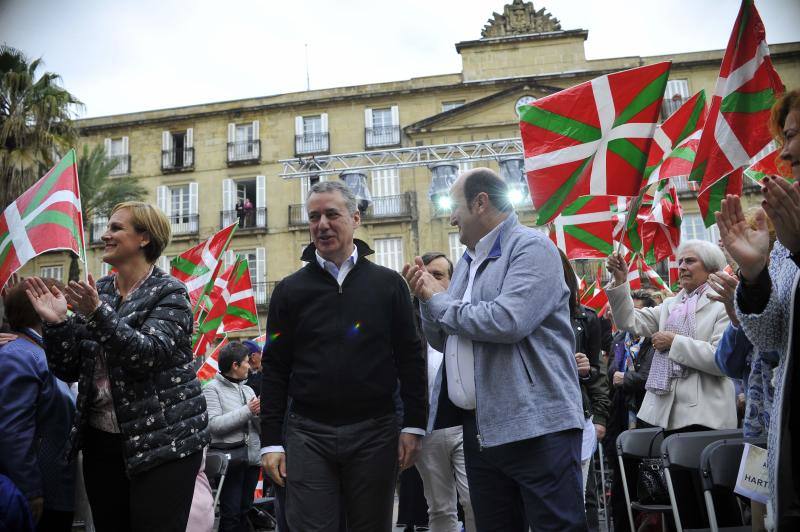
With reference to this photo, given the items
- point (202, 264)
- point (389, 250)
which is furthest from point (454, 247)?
point (202, 264)

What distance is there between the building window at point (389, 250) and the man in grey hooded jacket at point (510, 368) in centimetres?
2782

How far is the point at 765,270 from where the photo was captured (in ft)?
7.82

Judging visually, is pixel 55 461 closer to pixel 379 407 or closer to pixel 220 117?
pixel 379 407

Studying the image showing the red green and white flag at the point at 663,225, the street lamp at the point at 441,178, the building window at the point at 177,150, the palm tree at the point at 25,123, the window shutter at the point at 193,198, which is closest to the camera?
the red green and white flag at the point at 663,225

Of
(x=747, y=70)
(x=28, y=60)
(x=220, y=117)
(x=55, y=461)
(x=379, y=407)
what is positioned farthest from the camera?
(x=220, y=117)

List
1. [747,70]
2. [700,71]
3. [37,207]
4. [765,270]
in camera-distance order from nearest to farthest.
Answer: [765,270] → [747,70] → [37,207] → [700,71]

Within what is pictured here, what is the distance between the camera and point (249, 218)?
32969mm

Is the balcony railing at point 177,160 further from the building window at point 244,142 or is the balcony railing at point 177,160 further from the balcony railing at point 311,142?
the balcony railing at point 311,142

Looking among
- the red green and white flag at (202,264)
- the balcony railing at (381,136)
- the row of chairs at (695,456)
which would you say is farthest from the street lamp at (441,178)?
the row of chairs at (695,456)

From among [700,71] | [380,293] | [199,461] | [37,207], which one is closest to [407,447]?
[380,293]

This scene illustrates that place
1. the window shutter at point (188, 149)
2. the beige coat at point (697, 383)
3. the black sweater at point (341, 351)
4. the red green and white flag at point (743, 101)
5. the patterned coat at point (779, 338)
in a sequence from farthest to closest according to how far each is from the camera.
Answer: the window shutter at point (188, 149) → the beige coat at point (697, 383) → the red green and white flag at point (743, 101) → the black sweater at point (341, 351) → the patterned coat at point (779, 338)

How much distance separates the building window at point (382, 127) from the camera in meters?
32.0

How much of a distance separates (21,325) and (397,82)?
98.5 ft

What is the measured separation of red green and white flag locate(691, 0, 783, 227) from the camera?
3.90m
